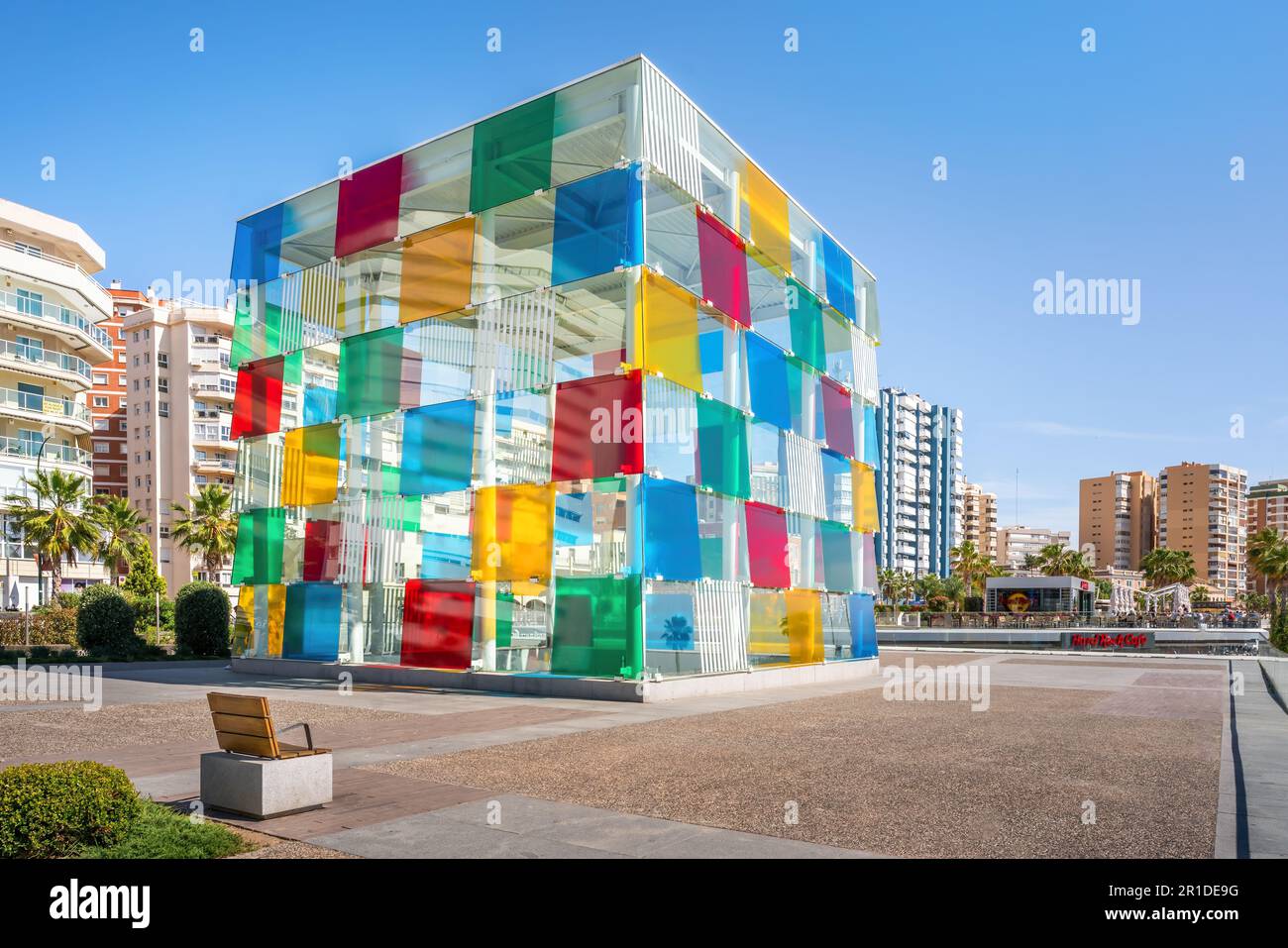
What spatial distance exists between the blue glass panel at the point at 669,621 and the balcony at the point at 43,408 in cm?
5812

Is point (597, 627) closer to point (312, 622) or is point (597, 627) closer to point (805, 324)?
point (312, 622)

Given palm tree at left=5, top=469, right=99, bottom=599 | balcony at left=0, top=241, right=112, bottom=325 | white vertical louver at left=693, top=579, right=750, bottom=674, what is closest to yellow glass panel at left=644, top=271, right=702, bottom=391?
white vertical louver at left=693, top=579, right=750, bottom=674

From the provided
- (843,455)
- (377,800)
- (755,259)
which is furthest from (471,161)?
(377,800)

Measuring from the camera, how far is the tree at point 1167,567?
142375 millimetres

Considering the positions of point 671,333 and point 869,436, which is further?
point 869,436

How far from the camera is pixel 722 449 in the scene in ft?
81.8

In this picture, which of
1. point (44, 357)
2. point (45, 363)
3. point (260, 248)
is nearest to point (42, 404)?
point (45, 363)

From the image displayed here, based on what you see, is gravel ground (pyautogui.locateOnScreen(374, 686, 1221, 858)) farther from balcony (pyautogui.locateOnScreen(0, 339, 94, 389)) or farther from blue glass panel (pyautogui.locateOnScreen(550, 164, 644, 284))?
balcony (pyautogui.locateOnScreen(0, 339, 94, 389))

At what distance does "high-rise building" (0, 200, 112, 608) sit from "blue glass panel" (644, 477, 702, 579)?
52131 millimetres

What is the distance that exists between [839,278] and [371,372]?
17.4 m

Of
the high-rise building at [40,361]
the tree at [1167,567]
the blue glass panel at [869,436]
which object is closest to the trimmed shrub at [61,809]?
the blue glass panel at [869,436]

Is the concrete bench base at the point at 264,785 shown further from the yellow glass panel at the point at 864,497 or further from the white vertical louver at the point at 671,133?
the yellow glass panel at the point at 864,497

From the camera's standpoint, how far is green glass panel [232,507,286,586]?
3050cm
